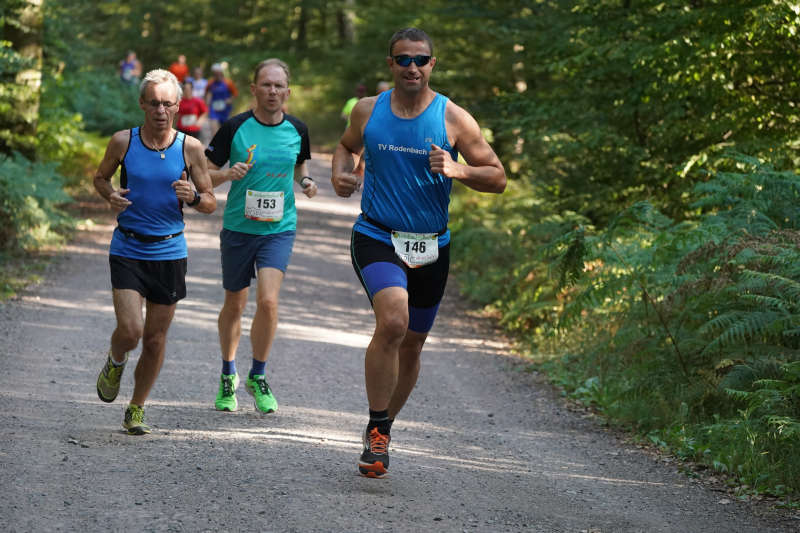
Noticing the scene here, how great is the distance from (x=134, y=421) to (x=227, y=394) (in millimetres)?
1079

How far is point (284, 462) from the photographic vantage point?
6.08m

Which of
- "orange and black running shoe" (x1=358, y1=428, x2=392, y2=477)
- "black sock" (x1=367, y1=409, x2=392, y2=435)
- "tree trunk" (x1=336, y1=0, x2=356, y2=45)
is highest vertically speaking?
"tree trunk" (x1=336, y1=0, x2=356, y2=45)

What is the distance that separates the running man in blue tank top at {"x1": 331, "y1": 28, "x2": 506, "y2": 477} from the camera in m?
5.52

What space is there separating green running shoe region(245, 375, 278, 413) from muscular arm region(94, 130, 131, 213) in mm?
1794

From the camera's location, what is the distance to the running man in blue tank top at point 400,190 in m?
5.52

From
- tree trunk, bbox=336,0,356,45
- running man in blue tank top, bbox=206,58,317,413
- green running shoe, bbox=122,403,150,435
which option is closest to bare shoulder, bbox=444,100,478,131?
running man in blue tank top, bbox=206,58,317,413

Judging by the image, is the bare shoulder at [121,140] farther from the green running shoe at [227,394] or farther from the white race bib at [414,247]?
the green running shoe at [227,394]

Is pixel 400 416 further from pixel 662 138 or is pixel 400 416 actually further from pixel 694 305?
pixel 662 138

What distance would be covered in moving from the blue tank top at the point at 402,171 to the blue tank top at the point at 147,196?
129 cm

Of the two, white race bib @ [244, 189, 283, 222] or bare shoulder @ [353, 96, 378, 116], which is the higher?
bare shoulder @ [353, 96, 378, 116]

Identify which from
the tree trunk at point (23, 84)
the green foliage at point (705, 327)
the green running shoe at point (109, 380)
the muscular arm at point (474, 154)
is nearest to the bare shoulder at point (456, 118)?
the muscular arm at point (474, 154)

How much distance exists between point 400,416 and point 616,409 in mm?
1763

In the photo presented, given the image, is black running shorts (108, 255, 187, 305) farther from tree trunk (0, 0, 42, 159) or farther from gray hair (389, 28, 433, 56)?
tree trunk (0, 0, 42, 159)

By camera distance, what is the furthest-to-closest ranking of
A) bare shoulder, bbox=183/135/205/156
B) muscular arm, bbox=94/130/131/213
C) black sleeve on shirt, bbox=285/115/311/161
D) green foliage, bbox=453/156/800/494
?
black sleeve on shirt, bbox=285/115/311/161 → green foliage, bbox=453/156/800/494 → bare shoulder, bbox=183/135/205/156 → muscular arm, bbox=94/130/131/213
